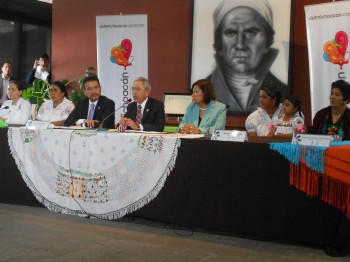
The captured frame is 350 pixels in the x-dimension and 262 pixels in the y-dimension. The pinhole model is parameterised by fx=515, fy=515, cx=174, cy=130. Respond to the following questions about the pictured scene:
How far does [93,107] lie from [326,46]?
2.31m

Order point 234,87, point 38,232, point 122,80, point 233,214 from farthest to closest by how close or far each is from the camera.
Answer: point 122,80 < point 234,87 < point 38,232 < point 233,214

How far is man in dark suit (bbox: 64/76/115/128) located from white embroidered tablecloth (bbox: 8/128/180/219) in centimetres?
59

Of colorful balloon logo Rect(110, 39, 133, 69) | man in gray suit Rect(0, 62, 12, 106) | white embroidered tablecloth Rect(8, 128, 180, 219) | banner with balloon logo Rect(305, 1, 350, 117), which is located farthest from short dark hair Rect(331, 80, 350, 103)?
man in gray suit Rect(0, 62, 12, 106)

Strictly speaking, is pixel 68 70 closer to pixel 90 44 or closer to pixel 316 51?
pixel 90 44

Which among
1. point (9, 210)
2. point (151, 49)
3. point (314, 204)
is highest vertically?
point (151, 49)

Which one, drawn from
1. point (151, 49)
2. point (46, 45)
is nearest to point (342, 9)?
point (151, 49)

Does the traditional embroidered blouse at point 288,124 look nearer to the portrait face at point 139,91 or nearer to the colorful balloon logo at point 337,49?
the portrait face at point 139,91

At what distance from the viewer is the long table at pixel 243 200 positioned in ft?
9.09

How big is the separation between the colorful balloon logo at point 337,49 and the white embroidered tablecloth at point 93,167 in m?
2.40

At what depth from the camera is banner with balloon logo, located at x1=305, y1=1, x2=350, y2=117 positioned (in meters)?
4.85

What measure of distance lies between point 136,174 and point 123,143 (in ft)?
0.70

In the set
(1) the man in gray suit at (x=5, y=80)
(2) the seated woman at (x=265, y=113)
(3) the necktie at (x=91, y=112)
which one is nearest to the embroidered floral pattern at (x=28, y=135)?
(3) the necktie at (x=91, y=112)

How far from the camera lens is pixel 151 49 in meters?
6.55

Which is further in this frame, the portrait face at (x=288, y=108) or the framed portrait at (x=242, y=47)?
the framed portrait at (x=242, y=47)
